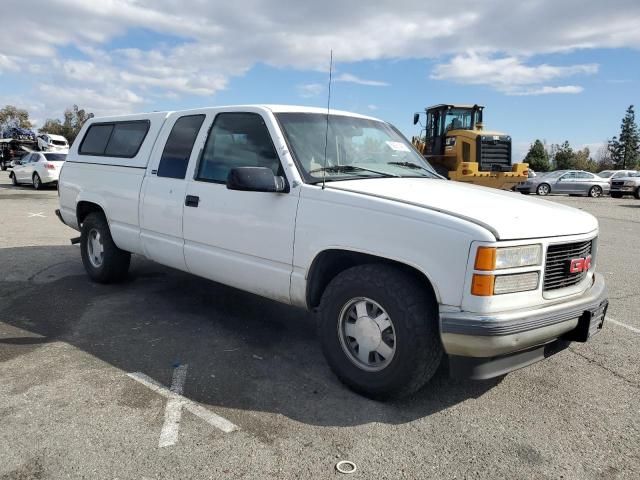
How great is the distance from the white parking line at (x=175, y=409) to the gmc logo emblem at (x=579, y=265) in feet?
7.44

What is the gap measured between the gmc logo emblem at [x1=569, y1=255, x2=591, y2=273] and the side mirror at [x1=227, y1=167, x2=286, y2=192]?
1.99 m

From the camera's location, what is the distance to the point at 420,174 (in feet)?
14.4

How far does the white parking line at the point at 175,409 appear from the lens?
2967 millimetres

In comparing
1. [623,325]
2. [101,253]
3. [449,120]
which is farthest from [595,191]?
[101,253]

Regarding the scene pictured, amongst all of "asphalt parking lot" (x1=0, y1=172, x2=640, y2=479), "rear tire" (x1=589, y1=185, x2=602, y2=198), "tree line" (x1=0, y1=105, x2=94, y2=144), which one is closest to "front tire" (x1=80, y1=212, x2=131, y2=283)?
"asphalt parking lot" (x1=0, y1=172, x2=640, y2=479)

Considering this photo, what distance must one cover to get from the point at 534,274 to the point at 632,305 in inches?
138

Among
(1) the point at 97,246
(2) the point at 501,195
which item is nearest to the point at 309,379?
(2) the point at 501,195

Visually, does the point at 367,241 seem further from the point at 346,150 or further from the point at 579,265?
the point at 579,265

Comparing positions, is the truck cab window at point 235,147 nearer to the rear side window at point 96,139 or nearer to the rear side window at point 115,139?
the rear side window at point 115,139

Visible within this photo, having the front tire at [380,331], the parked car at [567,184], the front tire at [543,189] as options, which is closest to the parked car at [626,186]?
the parked car at [567,184]

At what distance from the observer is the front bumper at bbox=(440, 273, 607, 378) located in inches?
112

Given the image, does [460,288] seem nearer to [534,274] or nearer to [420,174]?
[534,274]

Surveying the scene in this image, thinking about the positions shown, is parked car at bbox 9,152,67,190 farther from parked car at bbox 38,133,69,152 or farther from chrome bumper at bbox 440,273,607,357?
chrome bumper at bbox 440,273,607,357

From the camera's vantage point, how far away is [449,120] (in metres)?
18.2
